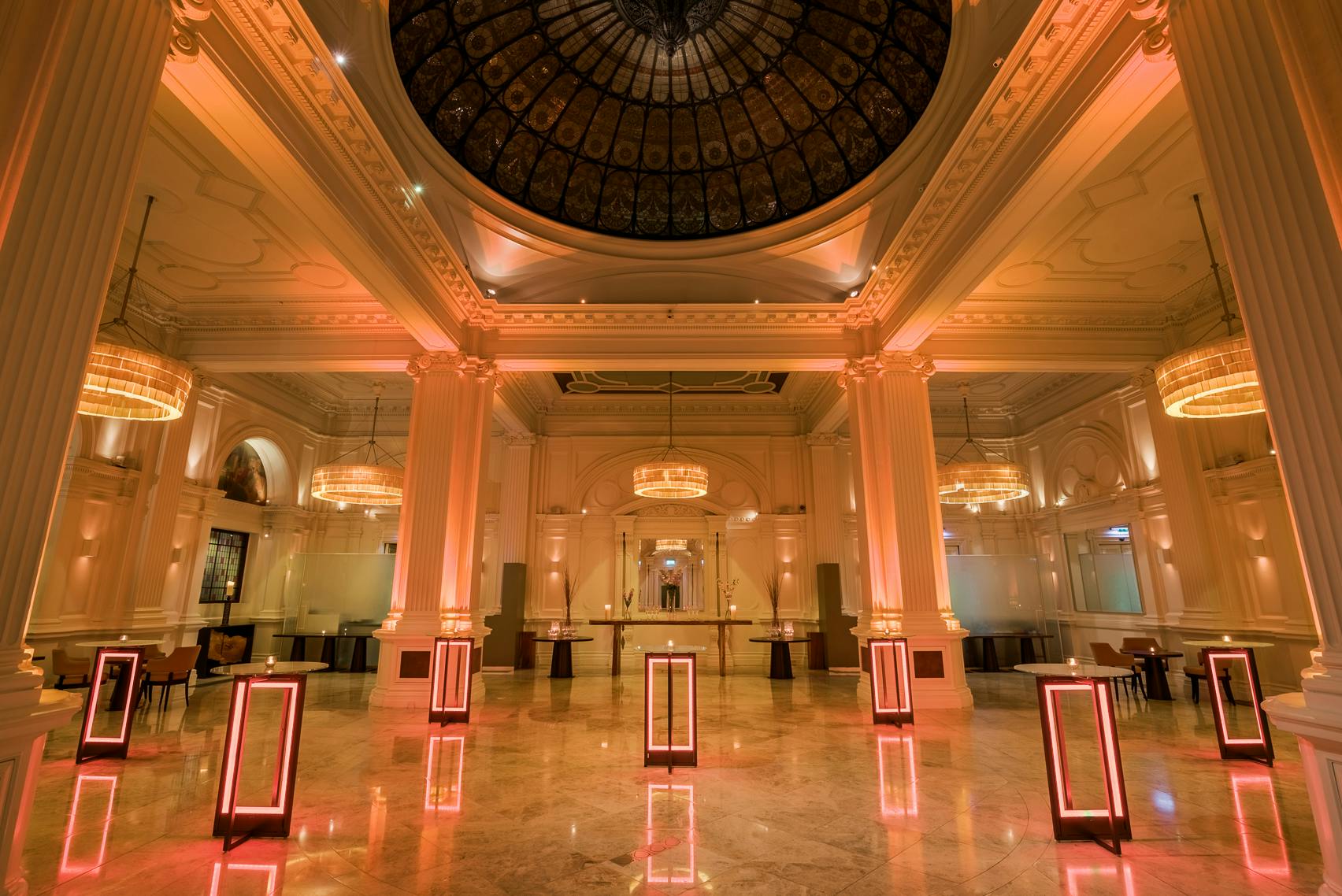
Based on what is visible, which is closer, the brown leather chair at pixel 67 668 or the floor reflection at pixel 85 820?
the floor reflection at pixel 85 820

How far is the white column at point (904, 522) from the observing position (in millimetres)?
8406

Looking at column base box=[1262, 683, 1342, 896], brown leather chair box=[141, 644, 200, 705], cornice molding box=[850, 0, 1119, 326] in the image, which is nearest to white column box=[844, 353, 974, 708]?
cornice molding box=[850, 0, 1119, 326]

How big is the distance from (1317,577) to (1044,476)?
12.4 m

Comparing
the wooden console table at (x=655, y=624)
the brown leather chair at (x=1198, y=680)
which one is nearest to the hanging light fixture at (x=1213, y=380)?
the brown leather chair at (x=1198, y=680)

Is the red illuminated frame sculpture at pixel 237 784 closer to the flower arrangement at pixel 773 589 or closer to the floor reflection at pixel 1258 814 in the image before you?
the floor reflection at pixel 1258 814

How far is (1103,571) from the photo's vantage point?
1263 cm

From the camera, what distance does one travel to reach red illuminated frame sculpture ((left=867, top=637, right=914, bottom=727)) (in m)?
7.45

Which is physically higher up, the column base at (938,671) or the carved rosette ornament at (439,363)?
the carved rosette ornament at (439,363)

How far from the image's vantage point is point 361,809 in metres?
4.36

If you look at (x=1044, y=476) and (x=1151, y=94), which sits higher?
(x=1151, y=94)

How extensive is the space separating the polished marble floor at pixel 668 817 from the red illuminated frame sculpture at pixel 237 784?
4.8 inches

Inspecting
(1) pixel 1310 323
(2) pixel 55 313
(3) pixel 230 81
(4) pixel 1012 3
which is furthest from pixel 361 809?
(4) pixel 1012 3

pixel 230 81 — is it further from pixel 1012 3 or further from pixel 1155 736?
pixel 1155 736

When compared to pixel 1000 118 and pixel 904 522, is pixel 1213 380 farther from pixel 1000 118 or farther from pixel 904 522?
pixel 904 522
